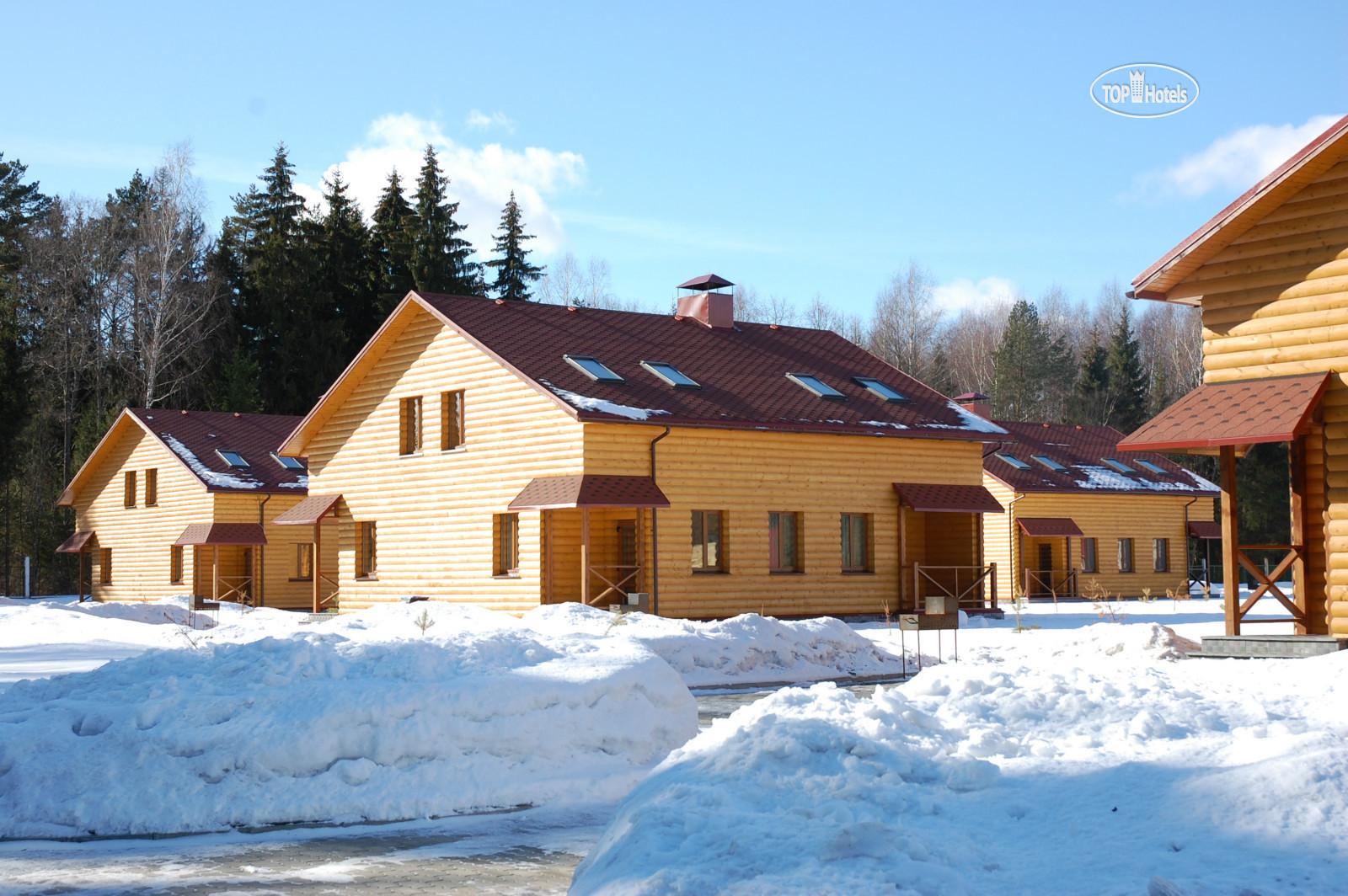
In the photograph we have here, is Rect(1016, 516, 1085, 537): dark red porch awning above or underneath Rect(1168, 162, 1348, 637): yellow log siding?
underneath

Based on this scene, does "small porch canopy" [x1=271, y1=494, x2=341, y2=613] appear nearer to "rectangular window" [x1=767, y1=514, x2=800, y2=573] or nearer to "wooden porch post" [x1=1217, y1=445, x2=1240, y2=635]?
"rectangular window" [x1=767, y1=514, x2=800, y2=573]

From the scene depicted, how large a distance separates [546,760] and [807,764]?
331 centimetres

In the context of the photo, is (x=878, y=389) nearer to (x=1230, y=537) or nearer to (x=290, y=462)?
(x=1230, y=537)

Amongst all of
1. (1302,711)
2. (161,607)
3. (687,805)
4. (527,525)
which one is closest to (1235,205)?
(1302,711)

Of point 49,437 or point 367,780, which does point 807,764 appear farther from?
point 49,437

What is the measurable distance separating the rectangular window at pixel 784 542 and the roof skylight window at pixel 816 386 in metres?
3.01

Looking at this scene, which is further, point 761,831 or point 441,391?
point 441,391

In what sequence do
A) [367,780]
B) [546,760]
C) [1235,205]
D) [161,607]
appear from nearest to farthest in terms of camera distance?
[367,780], [546,760], [1235,205], [161,607]

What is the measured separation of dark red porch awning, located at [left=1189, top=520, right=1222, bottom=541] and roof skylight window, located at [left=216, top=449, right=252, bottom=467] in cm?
3058

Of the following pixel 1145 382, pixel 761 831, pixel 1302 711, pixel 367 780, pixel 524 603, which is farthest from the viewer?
pixel 1145 382

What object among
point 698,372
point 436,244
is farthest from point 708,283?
point 436,244

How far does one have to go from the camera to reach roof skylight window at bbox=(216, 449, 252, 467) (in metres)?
37.1

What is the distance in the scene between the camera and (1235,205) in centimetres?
1405

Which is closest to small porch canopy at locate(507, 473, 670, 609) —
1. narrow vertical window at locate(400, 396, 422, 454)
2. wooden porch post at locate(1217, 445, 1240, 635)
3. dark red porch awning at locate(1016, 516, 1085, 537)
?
narrow vertical window at locate(400, 396, 422, 454)
